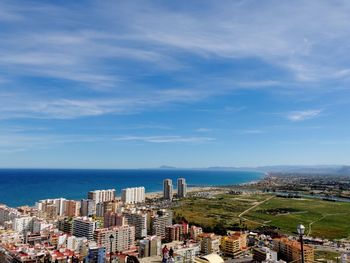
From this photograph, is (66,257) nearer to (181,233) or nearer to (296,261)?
(181,233)

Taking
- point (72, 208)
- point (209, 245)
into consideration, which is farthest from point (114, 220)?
point (72, 208)

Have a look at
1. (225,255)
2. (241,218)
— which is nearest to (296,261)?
(225,255)

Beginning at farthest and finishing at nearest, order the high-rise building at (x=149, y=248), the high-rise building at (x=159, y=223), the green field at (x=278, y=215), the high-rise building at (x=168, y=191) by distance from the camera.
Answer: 1. the high-rise building at (x=168, y=191)
2. the green field at (x=278, y=215)
3. the high-rise building at (x=159, y=223)
4. the high-rise building at (x=149, y=248)

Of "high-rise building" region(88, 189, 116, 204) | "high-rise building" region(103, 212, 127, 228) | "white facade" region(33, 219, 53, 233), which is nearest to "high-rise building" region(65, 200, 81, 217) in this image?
"high-rise building" region(88, 189, 116, 204)

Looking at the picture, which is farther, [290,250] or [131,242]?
[131,242]

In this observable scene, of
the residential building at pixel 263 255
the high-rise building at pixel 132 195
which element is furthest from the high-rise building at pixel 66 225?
the high-rise building at pixel 132 195

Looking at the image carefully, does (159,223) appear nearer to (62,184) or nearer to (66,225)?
(66,225)

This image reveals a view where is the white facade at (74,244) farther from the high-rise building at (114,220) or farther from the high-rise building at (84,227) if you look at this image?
the high-rise building at (114,220)
